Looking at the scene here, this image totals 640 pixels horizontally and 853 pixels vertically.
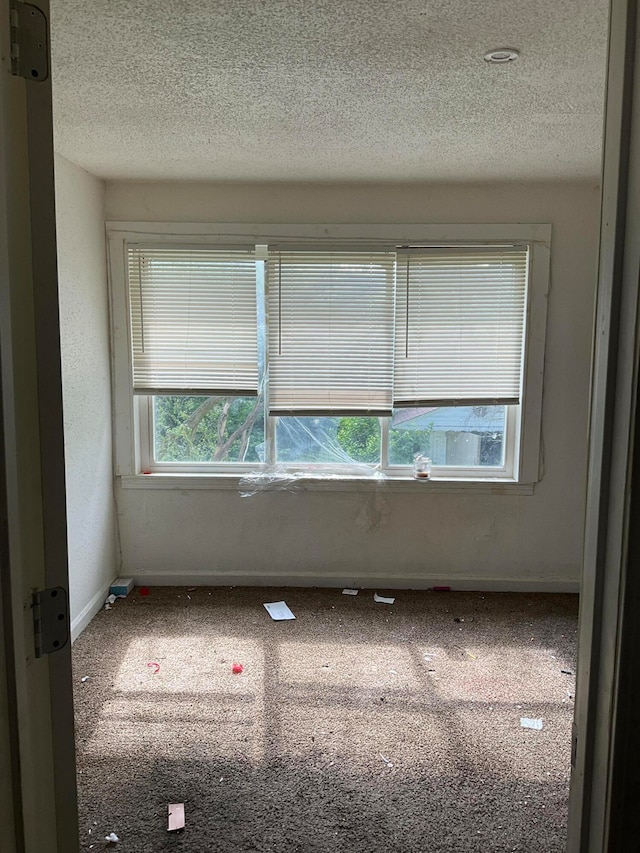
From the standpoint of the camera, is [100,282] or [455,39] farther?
[100,282]

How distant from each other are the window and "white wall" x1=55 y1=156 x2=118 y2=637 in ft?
0.52

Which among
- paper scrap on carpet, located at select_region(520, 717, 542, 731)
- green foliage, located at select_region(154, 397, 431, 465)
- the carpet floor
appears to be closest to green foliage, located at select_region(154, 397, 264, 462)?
green foliage, located at select_region(154, 397, 431, 465)

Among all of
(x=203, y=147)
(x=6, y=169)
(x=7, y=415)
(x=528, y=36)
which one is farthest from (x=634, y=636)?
(x=203, y=147)

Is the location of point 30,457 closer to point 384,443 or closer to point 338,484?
point 338,484

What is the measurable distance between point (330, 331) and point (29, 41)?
296cm

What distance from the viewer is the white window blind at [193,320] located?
3.71m

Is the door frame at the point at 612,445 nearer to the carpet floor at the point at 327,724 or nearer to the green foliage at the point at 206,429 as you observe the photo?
the carpet floor at the point at 327,724

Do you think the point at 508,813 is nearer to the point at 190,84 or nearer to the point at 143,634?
the point at 143,634

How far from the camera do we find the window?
12.1ft

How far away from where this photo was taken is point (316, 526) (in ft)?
12.8

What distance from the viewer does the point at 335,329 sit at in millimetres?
3756

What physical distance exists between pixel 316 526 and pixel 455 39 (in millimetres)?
2756

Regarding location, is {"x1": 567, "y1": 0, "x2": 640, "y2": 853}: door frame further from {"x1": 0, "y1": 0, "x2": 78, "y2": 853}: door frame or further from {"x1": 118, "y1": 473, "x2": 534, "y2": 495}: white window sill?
{"x1": 118, "y1": 473, "x2": 534, "y2": 495}: white window sill

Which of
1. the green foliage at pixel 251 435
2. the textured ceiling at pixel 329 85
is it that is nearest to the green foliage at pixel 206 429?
the green foliage at pixel 251 435
